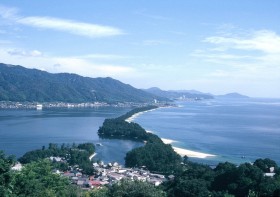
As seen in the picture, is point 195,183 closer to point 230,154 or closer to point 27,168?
point 27,168

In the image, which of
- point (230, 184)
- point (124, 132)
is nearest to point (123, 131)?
point (124, 132)

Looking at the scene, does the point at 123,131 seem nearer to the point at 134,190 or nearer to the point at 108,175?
the point at 108,175

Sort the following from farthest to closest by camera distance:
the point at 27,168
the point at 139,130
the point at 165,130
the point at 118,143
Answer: the point at 165,130 → the point at 139,130 → the point at 118,143 → the point at 27,168

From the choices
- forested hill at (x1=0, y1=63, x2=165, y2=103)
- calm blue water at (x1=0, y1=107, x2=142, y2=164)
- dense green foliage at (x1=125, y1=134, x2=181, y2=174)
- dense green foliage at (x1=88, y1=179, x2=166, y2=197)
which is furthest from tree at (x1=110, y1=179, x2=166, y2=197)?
forested hill at (x1=0, y1=63, x2=165, y2=103)

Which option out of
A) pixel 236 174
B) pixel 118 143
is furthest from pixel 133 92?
pixel 236 174

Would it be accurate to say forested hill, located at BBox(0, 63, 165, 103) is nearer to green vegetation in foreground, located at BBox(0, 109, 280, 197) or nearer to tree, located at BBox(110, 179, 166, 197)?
green vegetation in foreground, located at BBox(0, 109, 280, 197)
